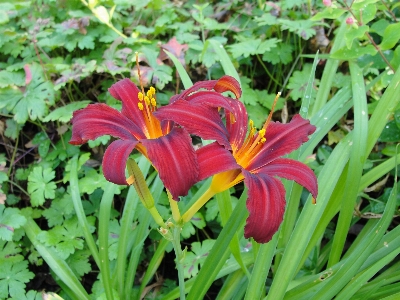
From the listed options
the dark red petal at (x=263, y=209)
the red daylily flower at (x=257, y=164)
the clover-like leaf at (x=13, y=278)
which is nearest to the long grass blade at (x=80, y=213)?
the clover-like leaf at (x=13, y=278)

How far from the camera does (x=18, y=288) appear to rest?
1465 millimetres

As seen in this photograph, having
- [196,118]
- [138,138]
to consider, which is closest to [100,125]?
[138,138]

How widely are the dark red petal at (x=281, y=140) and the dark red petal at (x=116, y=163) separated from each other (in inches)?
12.2

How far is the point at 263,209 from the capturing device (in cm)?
81

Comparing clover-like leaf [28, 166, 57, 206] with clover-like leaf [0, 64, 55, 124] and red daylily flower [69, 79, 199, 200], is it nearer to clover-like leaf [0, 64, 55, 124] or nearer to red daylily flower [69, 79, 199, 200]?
clover-like leaf [0, 64, 55, 124]

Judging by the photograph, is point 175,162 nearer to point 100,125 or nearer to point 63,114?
point 100,125

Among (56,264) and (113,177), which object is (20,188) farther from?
(113,177)

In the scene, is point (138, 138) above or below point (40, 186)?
above

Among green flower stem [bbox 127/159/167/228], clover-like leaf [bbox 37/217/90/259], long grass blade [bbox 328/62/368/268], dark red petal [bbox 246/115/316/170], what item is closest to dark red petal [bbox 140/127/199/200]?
green flower stem [bbox 127/159/167/228]

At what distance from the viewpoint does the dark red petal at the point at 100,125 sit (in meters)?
0.89

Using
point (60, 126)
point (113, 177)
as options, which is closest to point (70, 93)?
point (60, 126)

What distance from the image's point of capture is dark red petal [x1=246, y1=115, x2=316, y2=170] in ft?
3.19

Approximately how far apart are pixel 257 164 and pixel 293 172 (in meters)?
0.09

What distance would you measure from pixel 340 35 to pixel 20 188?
1.56m
